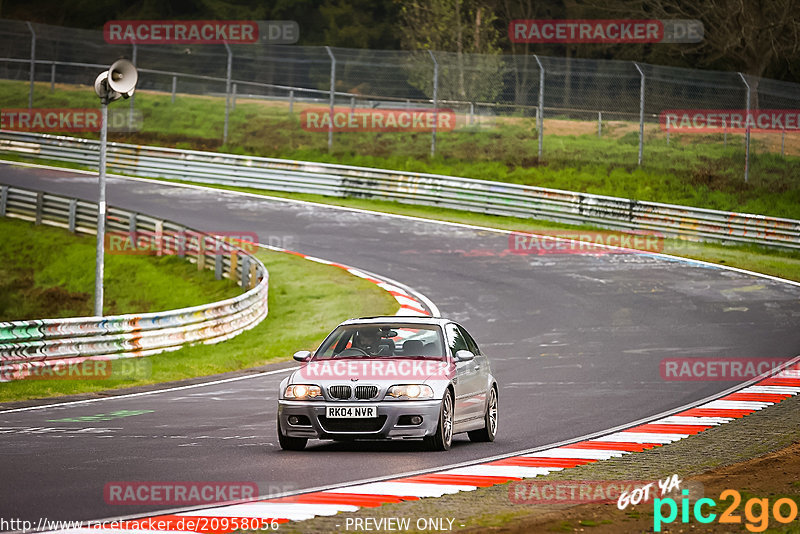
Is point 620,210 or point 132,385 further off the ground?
point 620,210

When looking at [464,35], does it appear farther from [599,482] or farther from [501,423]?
[599,482]

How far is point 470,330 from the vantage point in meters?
20.5

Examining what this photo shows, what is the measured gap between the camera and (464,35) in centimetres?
5869

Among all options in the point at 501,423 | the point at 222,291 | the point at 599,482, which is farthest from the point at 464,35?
the point at 599,482

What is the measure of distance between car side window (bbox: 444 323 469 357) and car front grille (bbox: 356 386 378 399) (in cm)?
129

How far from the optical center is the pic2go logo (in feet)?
23.8

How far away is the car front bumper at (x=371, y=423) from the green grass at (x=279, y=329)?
19.8 feet

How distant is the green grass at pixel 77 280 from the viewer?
26.8m

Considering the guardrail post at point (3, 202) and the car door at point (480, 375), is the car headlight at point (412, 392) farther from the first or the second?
the guardrail post at point (3, 202)

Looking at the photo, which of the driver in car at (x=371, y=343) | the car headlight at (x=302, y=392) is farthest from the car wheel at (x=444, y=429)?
the car headlight at (x=302, y=392)

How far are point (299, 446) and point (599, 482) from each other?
3.06m
